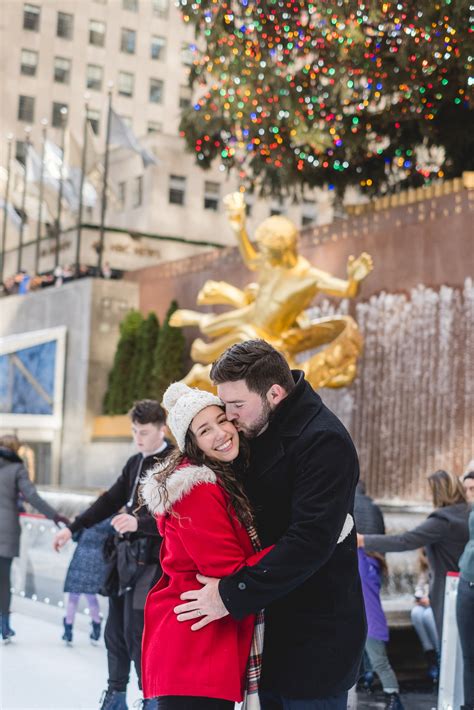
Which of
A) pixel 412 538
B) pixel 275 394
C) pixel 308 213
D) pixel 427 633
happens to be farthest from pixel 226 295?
pixel 308 213

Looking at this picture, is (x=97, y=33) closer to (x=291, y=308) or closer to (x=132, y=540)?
(x=291, y=308)

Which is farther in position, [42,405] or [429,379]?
[42,405]

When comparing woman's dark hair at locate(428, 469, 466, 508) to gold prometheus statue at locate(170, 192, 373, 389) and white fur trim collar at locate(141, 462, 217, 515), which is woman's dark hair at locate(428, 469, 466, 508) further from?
gold prometheus statue at locate(170, 192, 373, 389)

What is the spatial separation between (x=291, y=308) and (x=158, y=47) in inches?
1474

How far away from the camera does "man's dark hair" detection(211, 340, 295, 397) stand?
2.98m

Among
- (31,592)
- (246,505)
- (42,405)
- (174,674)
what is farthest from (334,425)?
(42,405)

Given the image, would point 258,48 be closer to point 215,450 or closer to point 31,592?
point 31,592

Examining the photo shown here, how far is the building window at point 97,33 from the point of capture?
46500 millimetres

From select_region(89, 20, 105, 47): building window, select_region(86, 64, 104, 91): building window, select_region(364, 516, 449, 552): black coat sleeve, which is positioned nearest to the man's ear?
select_region(364, 516, 449, 552): black coat sleeve

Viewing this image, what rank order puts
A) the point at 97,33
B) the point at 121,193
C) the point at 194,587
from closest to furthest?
the point at 194,587
the point at 121,193
the point at 97,33

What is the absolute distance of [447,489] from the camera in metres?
6.03

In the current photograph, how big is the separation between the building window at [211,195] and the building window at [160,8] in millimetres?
17073

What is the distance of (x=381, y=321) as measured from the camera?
13.4m

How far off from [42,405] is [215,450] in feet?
53.7
